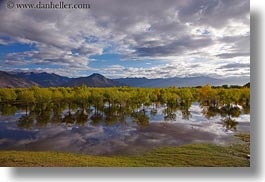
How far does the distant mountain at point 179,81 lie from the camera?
3199 mm

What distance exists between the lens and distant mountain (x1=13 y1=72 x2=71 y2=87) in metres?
3.16

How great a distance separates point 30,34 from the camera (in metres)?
3.18

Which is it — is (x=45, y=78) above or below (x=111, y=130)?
above

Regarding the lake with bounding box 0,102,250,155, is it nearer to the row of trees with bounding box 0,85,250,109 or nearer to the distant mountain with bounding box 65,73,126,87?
the row of trees with bounding box 0,85,250,109

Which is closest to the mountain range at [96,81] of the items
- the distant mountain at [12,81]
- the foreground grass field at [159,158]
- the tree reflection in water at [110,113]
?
the distant mountain at [12,81]

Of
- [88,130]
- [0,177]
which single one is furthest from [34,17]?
[0,177]

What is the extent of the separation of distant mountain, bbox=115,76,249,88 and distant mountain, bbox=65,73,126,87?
0.07 metres

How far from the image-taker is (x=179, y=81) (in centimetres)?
323

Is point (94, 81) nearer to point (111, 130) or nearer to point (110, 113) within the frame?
point (110, 113)

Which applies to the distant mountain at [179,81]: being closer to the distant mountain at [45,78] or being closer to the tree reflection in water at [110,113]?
the tree reflection in water at [110,113]

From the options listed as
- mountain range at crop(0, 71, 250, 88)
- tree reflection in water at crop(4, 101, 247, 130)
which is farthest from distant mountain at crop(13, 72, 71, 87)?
tree reflection in water at crop(4, 101, 247, 130)

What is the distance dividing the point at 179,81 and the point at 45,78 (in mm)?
1094

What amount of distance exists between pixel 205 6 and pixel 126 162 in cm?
141

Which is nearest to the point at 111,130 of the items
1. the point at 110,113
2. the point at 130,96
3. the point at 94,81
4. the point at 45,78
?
the point at 110,113
